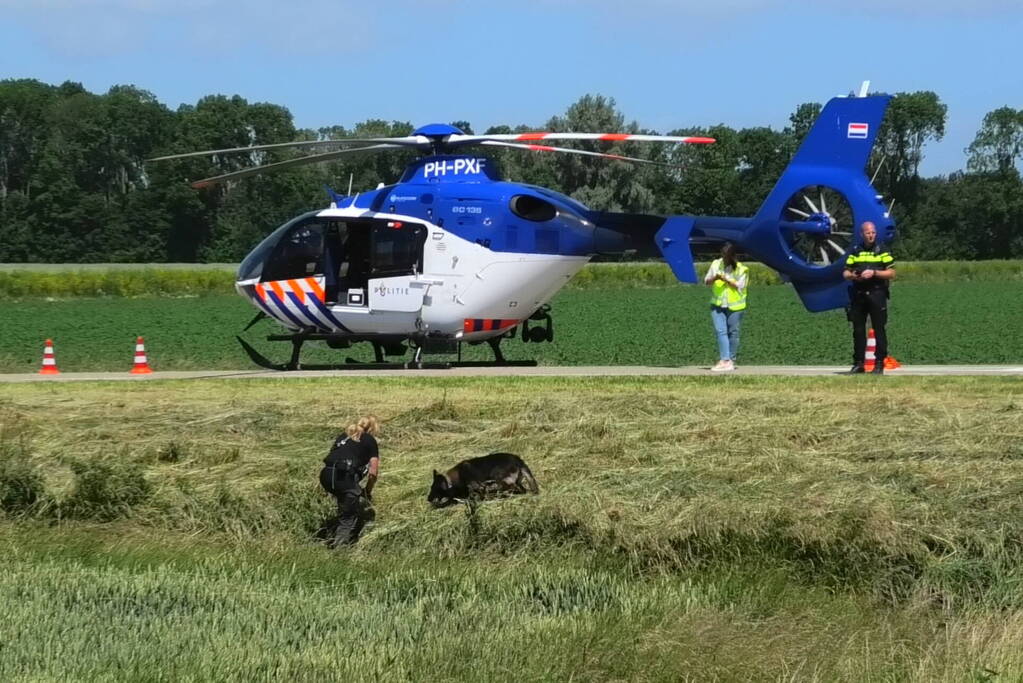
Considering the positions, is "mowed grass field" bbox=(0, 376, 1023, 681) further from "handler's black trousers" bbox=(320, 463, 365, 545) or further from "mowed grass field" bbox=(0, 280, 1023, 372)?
"mowed grass field" bbox=(0, 280, 1023, 372)

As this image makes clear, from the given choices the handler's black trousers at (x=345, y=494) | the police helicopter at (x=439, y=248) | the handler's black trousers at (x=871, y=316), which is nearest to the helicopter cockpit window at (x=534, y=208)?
the police helicopter at (x=439, y=248)

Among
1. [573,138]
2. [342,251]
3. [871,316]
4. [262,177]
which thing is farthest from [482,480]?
[262,177]

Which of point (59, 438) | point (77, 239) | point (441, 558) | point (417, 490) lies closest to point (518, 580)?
point (441, 558)

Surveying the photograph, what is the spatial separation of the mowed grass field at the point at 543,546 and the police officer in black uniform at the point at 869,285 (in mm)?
4673

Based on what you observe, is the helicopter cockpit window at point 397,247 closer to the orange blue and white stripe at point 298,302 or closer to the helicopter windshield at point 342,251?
the helicopter windshield at point 342,251

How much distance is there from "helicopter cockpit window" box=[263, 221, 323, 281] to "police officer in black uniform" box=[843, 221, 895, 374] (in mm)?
6829

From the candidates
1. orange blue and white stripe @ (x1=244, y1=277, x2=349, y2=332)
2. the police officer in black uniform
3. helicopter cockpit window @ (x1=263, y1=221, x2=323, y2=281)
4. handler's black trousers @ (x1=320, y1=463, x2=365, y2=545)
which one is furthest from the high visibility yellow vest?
handler's black trousers @ (x1=320, y1=463, x2=365, y2=545)

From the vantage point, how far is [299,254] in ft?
63.5

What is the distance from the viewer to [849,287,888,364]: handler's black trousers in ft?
56.2

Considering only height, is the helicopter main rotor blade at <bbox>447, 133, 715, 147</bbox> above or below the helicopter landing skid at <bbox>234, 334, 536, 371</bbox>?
above

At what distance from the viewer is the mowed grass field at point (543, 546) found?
21.2 ft

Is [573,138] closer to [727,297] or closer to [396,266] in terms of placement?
[727,297]

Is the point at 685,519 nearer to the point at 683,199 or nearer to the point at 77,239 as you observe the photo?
the point at 77,239

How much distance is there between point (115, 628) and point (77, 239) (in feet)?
262
